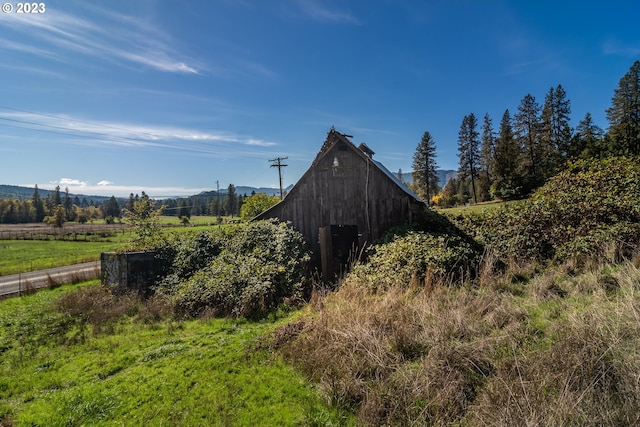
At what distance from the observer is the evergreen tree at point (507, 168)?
45.2 metres

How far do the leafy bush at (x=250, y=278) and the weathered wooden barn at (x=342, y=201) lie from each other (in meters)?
1.03

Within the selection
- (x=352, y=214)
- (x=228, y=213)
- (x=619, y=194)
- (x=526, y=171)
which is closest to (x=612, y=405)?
(x=619, y=194)

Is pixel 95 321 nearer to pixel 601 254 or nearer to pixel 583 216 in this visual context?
pixel 601 254

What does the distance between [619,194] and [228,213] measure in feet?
379

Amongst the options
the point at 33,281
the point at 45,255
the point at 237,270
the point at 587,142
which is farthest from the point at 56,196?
the point at 587,142

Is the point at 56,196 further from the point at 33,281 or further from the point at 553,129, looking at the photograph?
the point at 553,129

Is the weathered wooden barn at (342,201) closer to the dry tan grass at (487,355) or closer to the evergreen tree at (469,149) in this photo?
the dry tan grass at (487,355)

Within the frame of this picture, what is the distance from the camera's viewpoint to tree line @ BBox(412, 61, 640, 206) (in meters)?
40.2

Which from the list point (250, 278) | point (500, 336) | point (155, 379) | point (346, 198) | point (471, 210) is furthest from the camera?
point (471, 210)

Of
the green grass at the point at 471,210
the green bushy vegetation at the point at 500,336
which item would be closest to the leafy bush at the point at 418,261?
the green bushy vegetation at the point at 500,336

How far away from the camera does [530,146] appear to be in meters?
49.4

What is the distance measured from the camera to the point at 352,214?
1291 centimetres

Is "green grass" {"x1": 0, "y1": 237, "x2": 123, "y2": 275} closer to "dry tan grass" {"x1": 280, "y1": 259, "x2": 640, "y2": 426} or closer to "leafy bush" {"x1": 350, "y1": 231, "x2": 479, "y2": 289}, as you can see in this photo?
"leafy bush" {"x1": 350, "y1": 231, "x2": 479, "y2": 289}

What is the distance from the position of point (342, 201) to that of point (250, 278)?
518cm
